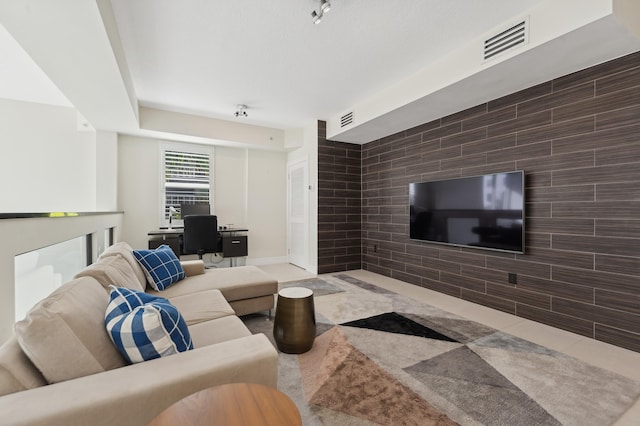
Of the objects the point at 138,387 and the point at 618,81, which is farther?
the point at 618,81

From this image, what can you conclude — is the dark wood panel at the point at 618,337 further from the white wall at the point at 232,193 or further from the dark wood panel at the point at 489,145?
the white wall at the point at 232,193

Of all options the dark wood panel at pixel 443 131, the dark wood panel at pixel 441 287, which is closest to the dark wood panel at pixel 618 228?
the dark wood panel at pixel 441 287

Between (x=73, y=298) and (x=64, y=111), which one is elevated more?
(x=64, y=111)

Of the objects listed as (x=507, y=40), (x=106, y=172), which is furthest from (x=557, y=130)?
(x=106, y=172)

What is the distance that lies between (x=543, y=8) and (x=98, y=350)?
3528 millimetres

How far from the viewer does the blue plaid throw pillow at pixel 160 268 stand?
2.54 m

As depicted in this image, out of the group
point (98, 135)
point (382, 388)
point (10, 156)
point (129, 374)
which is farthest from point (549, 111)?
point (10, 156)

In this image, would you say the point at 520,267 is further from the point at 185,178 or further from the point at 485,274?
the point at 185,178

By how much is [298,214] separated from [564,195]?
4.19m

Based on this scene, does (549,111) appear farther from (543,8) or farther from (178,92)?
(178,92)

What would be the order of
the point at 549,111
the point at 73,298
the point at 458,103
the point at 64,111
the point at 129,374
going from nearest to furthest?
the point at 129,374, the point at 73,298, the point at 549,111, the point at 458,103, the point at 64,111

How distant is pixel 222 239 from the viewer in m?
5.08

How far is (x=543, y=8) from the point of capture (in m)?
2.16

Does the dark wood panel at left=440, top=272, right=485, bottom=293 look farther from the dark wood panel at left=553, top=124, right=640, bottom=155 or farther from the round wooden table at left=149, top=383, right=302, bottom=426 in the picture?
the round wooden table at left=149, top=383, right=302, bottom=426
